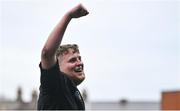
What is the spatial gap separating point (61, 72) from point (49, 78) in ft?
0.54

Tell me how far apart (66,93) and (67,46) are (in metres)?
0.37

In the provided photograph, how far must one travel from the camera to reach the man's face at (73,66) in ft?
12.2

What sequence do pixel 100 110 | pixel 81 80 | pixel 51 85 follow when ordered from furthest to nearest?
pixel 100 110 → pixel 81 80 → pixel 51 85

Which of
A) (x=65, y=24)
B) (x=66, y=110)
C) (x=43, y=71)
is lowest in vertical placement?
(x=66, y=110)

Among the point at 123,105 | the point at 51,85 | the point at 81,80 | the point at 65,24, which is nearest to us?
the point at 65,24

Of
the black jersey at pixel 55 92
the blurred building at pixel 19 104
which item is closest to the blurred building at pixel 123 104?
the blurred building at pixel 19 104

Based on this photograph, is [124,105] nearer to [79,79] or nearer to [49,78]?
[79,79]

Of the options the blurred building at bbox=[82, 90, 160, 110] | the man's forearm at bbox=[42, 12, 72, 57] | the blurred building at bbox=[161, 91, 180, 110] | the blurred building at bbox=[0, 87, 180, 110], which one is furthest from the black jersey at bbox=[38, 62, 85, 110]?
the blurred building at bbox=[82, 90, 160, 110]

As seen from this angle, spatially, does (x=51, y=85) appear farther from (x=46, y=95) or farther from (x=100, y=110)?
(x=100, y=110)

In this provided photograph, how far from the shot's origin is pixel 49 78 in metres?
3.48

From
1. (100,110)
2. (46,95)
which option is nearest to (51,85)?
(46,95)

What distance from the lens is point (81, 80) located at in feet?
12.3

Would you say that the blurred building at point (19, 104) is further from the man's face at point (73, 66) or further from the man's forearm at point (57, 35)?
the man's forearm at point (57, 35)

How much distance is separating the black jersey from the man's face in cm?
6
